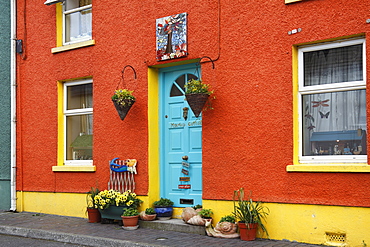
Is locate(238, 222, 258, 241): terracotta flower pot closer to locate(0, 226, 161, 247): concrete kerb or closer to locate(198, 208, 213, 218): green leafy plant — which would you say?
locate(198, 208, 213, 218): green leafy plant

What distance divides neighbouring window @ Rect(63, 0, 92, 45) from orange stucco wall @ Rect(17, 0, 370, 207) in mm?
306

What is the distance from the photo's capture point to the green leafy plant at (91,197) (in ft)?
31.7


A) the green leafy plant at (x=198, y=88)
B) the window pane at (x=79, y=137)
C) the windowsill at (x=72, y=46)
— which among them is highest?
the windowsill at (x=72, y=46)

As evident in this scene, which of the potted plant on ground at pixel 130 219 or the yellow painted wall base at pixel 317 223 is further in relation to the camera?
the potted plant on ground at pixel 130 219

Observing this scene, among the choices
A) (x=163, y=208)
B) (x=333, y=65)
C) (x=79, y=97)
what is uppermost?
(x=333, y=65)

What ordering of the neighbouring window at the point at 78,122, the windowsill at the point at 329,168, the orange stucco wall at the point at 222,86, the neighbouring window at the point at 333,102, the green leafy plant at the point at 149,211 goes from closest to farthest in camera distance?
the windowsill at the point at 329,168 → the neighbouring window at the point at 333,102 → the orange stucco wall at the point at 222,86 → the green leafy plant at the point at 149,211 → the neighbouring window at the point at 78,122

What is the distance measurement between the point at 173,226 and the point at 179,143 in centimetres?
158

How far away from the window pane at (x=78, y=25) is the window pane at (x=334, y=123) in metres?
5.34

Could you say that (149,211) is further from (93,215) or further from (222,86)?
(222,86)

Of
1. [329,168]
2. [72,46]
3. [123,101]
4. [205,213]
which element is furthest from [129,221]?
[72,46]

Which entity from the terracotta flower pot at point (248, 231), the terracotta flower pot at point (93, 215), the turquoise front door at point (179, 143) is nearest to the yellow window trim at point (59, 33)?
the turquoise front door at point (179, 143)

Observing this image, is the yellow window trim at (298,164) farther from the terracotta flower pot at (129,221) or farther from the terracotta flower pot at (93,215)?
the terracotta flower pot at (93,215)

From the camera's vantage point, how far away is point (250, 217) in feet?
25.0

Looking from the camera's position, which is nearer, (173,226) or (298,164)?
(298,164)
